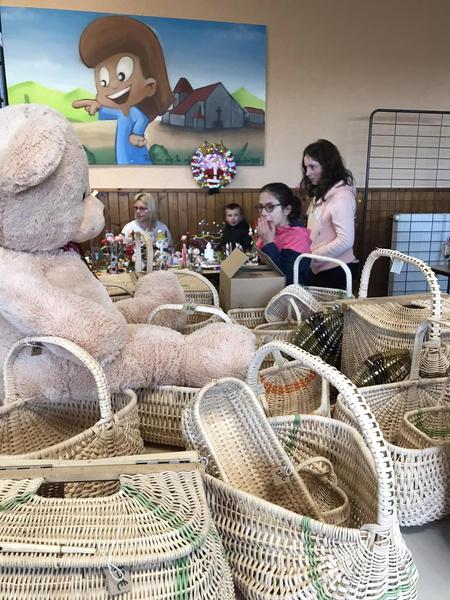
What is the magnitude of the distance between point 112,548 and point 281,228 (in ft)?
5.61

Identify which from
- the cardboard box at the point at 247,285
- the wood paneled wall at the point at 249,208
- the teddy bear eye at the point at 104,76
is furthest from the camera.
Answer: the wood paneled wall at the point at 249,208

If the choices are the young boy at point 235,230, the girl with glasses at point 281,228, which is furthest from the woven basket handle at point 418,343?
the young boy at point 235,230

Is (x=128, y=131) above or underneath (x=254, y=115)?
underneath

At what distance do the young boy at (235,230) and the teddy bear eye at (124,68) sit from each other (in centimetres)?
116

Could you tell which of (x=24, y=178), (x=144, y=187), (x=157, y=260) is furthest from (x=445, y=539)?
(x=144, y=187)

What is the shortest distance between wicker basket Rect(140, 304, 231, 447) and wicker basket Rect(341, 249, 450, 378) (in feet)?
1.44

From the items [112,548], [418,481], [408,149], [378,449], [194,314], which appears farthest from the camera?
[408,149]

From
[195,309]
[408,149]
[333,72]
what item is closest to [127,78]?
[333,72]

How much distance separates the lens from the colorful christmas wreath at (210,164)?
3.52 meters

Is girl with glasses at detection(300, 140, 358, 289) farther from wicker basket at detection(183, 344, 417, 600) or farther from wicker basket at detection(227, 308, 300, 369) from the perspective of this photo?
wicker basket at detection(183, 344, 417, 600)

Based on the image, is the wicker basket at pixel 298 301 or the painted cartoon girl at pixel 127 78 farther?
the painted cartoon girl at pixel 127 78

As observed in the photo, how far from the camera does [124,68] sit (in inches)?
130

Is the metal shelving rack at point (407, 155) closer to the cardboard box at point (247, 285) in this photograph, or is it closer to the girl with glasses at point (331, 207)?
the girl with glasses at point (331, 207)

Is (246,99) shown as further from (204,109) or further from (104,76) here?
(104,76)
